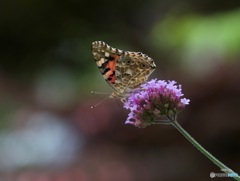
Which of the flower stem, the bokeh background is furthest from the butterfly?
the bokeh background

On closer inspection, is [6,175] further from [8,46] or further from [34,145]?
[8,46]

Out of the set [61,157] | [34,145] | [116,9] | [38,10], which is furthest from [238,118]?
[38,10]

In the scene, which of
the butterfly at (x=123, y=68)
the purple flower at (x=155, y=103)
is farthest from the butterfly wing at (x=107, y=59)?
the purple flower at (x=155, y=103)

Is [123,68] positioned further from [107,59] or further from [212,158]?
[212,158]

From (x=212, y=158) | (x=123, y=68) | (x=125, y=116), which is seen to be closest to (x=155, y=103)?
(x=123, y=68)

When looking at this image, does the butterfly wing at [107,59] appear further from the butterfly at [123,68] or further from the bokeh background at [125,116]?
the bokeh background at [125,116]
